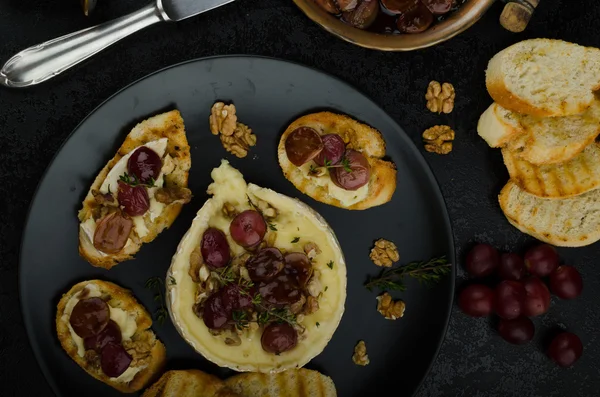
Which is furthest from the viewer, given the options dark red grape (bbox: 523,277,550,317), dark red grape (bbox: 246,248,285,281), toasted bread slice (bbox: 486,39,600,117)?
dark red grape (bbox: 523,277,550,317)

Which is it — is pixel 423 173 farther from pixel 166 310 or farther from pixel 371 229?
pixel 166 310

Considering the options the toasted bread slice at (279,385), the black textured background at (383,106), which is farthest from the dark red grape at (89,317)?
the toasted bread slice at (279,385)

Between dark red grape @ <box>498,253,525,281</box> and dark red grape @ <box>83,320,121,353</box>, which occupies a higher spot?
dark red grape @ <box>83,320,121,353</box>

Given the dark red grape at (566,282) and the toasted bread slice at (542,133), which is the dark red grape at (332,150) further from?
the dark red grape at (566,282)

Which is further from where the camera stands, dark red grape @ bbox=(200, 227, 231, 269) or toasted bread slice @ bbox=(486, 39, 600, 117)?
toasted bread slice @ bbox=(486, 39, 600, 117)

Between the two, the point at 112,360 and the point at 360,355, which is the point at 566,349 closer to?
the point at 360,355

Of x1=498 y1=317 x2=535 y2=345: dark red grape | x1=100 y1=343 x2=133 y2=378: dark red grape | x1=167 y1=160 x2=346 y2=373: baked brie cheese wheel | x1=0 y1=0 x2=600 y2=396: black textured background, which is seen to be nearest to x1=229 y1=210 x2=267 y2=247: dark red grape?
x1=167 y1=160 x2=346 y2=373: baked brie cheese wheel

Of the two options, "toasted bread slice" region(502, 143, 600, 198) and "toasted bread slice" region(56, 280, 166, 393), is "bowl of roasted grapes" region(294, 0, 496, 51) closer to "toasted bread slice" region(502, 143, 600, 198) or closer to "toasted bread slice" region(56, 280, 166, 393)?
"toasted bread slice" region(502, 143, 600, 198)
